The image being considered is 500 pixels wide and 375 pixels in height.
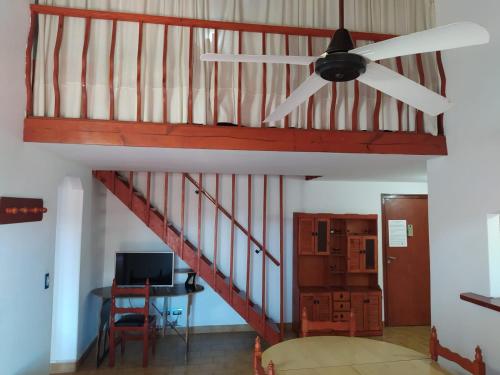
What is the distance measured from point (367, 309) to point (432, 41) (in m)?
4.00

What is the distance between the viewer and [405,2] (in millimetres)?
3090

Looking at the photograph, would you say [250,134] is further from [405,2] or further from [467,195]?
[405,2]

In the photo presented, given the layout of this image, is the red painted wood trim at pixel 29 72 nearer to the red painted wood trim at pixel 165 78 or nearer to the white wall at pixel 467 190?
the red painted wood trim at pixel 165 78

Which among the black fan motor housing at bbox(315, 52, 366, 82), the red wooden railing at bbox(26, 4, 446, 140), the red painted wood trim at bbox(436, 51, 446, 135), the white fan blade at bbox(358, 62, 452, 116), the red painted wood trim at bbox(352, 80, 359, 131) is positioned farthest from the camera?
the red painted wood trim at bbox(436, 51, 446, 135)

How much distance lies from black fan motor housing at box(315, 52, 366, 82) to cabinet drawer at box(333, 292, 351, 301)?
11.9 ft

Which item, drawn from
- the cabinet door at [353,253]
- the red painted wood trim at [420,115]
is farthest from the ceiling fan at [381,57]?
the cabinet door at [353,253]

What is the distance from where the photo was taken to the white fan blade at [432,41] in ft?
4.11

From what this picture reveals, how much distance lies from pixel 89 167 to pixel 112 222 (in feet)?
3.65

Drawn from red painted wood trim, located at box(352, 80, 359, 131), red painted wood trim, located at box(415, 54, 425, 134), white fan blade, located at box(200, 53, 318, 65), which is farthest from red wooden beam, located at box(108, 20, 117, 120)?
red painted wood trim, located at box(415, 54, 425, 134)

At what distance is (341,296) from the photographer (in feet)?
14.8

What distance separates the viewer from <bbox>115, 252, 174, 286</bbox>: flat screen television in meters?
4.15

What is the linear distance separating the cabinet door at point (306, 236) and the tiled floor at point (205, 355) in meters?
1.39

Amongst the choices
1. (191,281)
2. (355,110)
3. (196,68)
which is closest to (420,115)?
(355,110)

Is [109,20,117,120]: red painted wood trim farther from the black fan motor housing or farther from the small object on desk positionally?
the small object on desk
